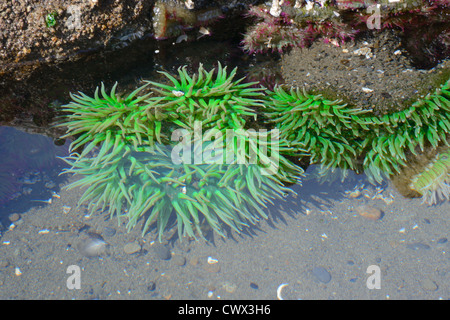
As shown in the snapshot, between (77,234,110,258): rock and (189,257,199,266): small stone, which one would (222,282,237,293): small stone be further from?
(77,234,110,258): rock

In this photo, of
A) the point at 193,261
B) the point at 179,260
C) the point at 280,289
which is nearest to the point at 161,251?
the point at 179,260

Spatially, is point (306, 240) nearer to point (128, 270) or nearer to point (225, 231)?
point (225, 231)

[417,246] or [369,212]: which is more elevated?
[369,212]

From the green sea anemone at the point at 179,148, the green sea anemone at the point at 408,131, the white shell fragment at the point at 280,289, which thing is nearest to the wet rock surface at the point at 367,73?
the green sea anemone at the point at 408,131

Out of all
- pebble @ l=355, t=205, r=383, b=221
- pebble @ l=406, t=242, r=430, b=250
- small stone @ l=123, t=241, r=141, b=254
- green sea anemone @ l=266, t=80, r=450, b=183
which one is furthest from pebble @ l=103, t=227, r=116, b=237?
pebble @ l=406, t=242, r=430, b=250

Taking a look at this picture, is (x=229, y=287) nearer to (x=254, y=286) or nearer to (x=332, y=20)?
(x=254, y=286)
